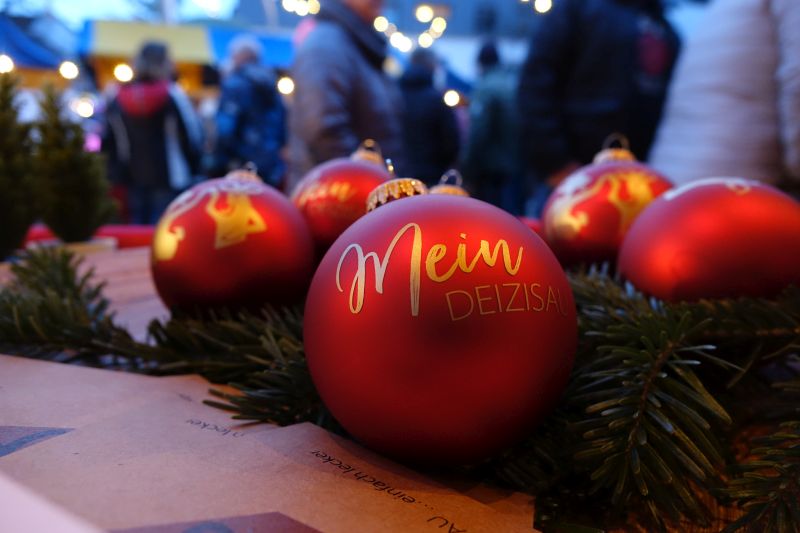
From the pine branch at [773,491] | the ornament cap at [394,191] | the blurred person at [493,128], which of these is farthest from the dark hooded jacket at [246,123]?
the pine branch at [773,491]

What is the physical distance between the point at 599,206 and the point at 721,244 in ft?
0.84

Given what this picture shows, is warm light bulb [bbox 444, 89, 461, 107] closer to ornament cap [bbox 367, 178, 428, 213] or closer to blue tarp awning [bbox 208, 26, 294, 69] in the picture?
ornament cap [bbox 367, 178, 428, 213]

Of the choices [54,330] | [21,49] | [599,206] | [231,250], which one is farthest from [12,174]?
Result: [21,49]

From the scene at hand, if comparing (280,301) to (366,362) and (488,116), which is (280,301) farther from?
(488,116)

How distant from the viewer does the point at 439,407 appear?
447 millimetres

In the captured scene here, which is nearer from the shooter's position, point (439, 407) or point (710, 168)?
point (439, 407)

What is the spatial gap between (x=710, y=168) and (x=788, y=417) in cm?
119

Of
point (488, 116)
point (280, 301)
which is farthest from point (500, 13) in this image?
point (280, 301)

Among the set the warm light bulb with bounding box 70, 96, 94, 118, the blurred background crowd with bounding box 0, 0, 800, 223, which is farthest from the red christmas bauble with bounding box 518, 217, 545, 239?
the warm light bulb with bounding box 70, 96, 94, 118

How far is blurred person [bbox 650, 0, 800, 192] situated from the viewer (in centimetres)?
147

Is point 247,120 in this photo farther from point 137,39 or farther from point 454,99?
point 137,39

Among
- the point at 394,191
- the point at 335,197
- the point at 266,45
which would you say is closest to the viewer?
the point at 394,191

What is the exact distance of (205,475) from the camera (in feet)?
1.39

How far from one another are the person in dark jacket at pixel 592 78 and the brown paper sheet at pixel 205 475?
158cm
